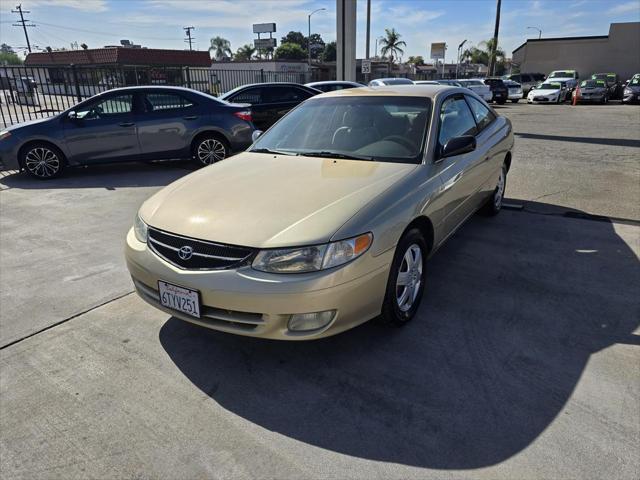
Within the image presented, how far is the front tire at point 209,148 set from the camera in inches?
340

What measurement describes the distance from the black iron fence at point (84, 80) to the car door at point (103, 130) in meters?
4.35

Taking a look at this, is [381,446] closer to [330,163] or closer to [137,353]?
[137,353]

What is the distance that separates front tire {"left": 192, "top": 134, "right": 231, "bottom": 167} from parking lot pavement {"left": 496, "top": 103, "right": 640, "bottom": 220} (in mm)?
5209

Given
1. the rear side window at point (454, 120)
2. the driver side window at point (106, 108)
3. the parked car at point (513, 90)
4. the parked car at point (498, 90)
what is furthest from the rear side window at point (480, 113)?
the parked car at point (513, 90)

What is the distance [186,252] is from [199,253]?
90 mm

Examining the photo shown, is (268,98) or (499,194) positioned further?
(268,98)

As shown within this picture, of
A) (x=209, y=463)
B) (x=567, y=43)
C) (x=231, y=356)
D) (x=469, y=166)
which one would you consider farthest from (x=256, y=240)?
(x=567, y=43)

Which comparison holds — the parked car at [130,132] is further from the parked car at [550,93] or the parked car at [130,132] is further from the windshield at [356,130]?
the parked car at [550,93]

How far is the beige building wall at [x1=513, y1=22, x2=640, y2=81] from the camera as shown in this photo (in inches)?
1722

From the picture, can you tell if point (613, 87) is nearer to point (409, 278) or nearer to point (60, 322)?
point (409, 278)

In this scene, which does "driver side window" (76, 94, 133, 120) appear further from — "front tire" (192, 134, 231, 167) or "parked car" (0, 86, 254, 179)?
"front tire" (192, 134, 231, 167)

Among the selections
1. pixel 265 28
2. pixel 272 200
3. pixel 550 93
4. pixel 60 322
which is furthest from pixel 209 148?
pixel 265 28

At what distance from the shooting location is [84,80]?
12305 mm

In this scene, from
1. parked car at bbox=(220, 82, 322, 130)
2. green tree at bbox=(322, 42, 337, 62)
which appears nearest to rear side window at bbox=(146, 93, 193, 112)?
parked car at bbox=(220, 82, 322, 130)
